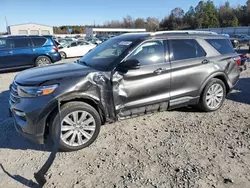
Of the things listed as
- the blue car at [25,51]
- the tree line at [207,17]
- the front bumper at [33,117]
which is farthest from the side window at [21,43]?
the tree line at [207,17]

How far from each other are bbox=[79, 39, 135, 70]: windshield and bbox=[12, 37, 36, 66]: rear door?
23.7 feet

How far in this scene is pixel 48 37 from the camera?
11.1 m

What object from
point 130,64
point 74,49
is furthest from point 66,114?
point 74,49

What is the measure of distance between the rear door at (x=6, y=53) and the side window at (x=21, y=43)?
0.23m

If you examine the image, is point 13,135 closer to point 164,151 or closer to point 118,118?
point 118,118

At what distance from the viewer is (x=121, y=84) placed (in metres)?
3.59

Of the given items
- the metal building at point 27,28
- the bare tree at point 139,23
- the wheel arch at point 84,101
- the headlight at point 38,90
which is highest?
the bare tree at point 139,23

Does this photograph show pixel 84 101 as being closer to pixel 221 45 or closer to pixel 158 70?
pixel 158 70

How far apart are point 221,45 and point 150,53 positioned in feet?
6.53

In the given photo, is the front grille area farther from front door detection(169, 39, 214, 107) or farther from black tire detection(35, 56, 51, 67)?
black tire detection(35, 56, 51, 67)

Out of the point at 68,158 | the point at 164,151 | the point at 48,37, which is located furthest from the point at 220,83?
the point at 48,37

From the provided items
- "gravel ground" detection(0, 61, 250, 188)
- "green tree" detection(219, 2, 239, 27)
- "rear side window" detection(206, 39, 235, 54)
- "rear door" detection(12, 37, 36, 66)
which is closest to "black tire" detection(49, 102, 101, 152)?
"gravel ground" detection(0, 61, 250, 188)

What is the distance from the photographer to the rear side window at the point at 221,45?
473cm

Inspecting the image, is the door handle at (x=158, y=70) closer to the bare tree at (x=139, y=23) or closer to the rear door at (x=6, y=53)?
the rear door at (x=6, y=53)
